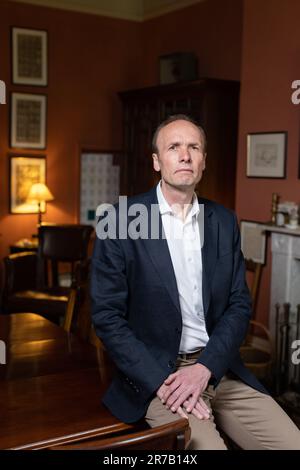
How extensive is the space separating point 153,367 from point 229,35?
465cm

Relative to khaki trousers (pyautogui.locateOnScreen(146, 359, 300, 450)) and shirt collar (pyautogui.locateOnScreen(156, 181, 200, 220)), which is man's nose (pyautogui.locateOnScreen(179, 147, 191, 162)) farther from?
khaki trousers (pyautogui.locateOnScreen(146, 359, 300, 450))

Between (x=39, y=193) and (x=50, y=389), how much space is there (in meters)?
4.55

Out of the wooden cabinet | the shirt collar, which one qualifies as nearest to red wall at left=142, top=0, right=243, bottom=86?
the wooden cabinet

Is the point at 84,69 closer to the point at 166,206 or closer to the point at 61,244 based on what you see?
the point at 61,244

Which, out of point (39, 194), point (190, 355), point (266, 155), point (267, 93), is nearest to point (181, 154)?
point (190, 355)

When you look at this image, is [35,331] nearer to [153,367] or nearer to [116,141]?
[153,367]

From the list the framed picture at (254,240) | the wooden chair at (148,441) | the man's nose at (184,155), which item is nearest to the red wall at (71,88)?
the framed picture at (254,240)

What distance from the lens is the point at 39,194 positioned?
20.4ft

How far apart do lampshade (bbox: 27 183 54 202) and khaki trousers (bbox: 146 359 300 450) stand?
449cm

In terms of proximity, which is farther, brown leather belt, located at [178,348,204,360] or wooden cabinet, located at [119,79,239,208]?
wooden cabinet, located at [119,79,239,208]

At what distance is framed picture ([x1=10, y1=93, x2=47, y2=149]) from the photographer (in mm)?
6352

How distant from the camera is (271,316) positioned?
4.46m
